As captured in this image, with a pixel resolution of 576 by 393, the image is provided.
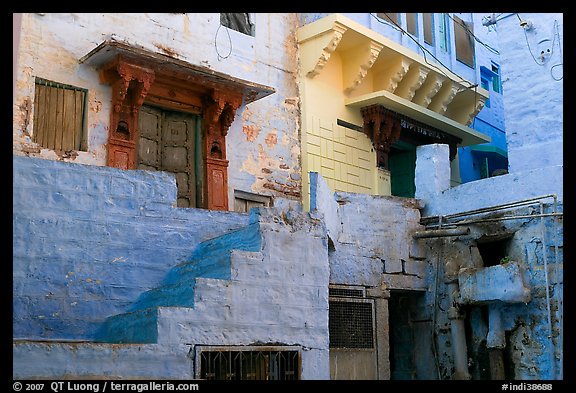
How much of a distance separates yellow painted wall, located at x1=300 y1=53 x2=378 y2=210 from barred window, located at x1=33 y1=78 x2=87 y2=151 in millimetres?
3849

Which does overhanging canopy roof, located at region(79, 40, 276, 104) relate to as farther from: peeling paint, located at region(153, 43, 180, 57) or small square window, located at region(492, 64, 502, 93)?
small square window, located at region(492, 64, 502, 93)

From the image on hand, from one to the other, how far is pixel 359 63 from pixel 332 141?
1.39 metres

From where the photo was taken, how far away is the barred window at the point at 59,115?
36.0 ft

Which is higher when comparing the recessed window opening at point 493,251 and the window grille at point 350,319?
the recessed window opening at point 493,251

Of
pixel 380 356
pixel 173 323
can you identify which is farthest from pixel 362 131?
pixel 173 323

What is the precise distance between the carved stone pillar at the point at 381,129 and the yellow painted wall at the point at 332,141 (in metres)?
0.11

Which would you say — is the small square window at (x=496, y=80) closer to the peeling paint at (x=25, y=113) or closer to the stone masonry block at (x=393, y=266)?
the stone masonry block at (x=393, y=266)

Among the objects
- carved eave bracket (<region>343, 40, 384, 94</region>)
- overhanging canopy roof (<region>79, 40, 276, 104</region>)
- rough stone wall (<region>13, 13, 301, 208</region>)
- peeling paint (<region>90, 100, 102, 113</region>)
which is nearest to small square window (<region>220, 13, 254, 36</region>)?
rough stone wall (<region>13, 13, 301, 208</region>)

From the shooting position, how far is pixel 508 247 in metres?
11.3

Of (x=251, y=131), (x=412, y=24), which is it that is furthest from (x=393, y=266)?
(x=412, y=24)

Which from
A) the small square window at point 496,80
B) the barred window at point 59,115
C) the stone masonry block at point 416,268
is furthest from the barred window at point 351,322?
the small square window at point 496,80

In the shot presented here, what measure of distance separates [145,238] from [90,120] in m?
2.52

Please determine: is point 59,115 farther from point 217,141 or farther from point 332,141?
point 332,141
